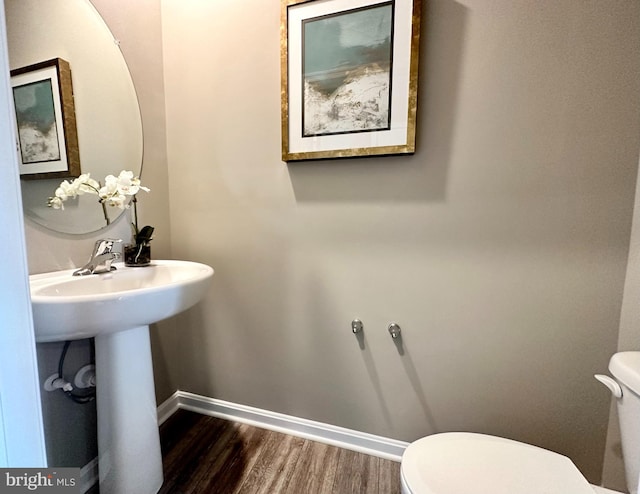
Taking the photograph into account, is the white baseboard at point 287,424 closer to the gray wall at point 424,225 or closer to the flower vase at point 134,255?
the gray wall at point 424,225

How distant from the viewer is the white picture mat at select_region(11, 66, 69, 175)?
0.89m

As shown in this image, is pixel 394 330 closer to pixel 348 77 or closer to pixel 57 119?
pixel 348 77

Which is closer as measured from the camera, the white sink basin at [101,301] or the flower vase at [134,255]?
the white sink basin at [101,301]

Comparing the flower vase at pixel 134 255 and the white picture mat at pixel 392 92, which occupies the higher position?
the white picture mat at pixel 392 92

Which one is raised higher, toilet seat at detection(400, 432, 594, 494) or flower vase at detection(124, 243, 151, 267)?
flower vase at detection(124, 243, 151, 267)

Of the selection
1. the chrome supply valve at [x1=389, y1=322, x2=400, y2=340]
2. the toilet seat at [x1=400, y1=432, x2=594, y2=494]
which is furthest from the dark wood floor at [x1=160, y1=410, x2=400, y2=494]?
the chrome supply valve at [x1=389, y1=322, x2=400, y2=340]

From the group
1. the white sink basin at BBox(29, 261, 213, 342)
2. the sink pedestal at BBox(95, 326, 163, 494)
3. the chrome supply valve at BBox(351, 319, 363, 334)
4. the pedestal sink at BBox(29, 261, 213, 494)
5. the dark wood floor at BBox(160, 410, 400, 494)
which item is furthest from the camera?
the chrome supply valve at BBox(351, 319, 363, 334)

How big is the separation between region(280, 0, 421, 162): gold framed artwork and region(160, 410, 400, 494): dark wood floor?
1267mm

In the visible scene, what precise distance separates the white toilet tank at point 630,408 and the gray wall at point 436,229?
0.24 m

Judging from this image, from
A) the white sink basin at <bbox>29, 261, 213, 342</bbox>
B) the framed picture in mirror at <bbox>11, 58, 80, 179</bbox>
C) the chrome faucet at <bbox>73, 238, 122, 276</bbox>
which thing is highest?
the framed picture in mirror at <bbox>11, 58, 80, 179</bbox>

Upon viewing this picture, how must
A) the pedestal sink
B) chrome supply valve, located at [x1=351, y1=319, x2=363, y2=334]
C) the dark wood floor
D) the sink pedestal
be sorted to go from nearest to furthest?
the pedestal sink → the sink pedestal → the dark wood floor → chrome supply valve, located at [x1=351, y1=319, x2=363, y2=334]

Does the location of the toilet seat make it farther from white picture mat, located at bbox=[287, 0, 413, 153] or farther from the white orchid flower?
the white orchid flower

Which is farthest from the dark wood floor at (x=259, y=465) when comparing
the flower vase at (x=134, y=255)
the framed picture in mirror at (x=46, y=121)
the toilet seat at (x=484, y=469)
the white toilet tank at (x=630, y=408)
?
the framed picture in mirror at (x=46, y=121)

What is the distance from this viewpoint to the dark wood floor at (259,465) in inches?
43.1
